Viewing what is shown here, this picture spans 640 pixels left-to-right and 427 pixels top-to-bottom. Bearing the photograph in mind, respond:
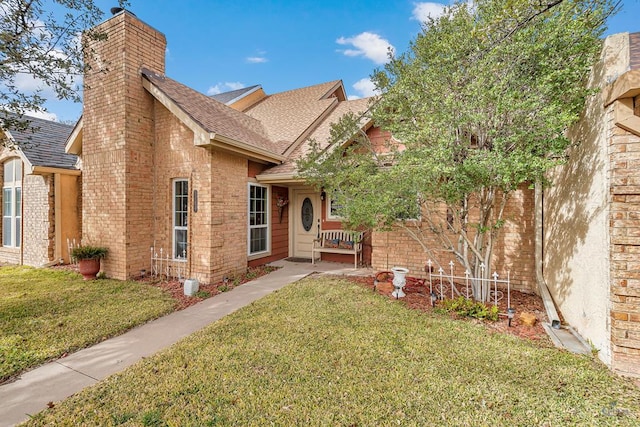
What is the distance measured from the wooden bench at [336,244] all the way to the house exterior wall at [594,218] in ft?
15.9

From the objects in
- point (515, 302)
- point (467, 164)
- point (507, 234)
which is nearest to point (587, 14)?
point (467, 164)

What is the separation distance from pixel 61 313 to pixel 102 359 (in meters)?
2.30

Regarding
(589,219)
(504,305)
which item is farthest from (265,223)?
(589,219)

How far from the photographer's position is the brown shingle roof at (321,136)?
8295 mm

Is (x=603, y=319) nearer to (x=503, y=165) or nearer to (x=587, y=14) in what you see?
(x=503, y=165)

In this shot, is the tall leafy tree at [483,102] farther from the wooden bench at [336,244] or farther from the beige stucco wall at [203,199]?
the beige stucco wall at [203,199]

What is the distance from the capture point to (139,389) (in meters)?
2.85

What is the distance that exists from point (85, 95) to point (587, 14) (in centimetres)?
1092

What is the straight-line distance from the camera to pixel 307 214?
995 centimetres

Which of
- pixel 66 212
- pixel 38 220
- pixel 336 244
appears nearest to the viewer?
pixel 336 244

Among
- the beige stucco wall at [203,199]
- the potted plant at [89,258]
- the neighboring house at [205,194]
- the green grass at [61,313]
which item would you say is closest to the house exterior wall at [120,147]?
the neighboring house at [205,194]

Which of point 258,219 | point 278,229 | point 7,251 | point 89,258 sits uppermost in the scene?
point 258,219

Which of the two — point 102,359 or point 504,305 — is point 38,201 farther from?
point 504,305

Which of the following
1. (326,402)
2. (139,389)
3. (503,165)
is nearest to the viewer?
(326,402)
